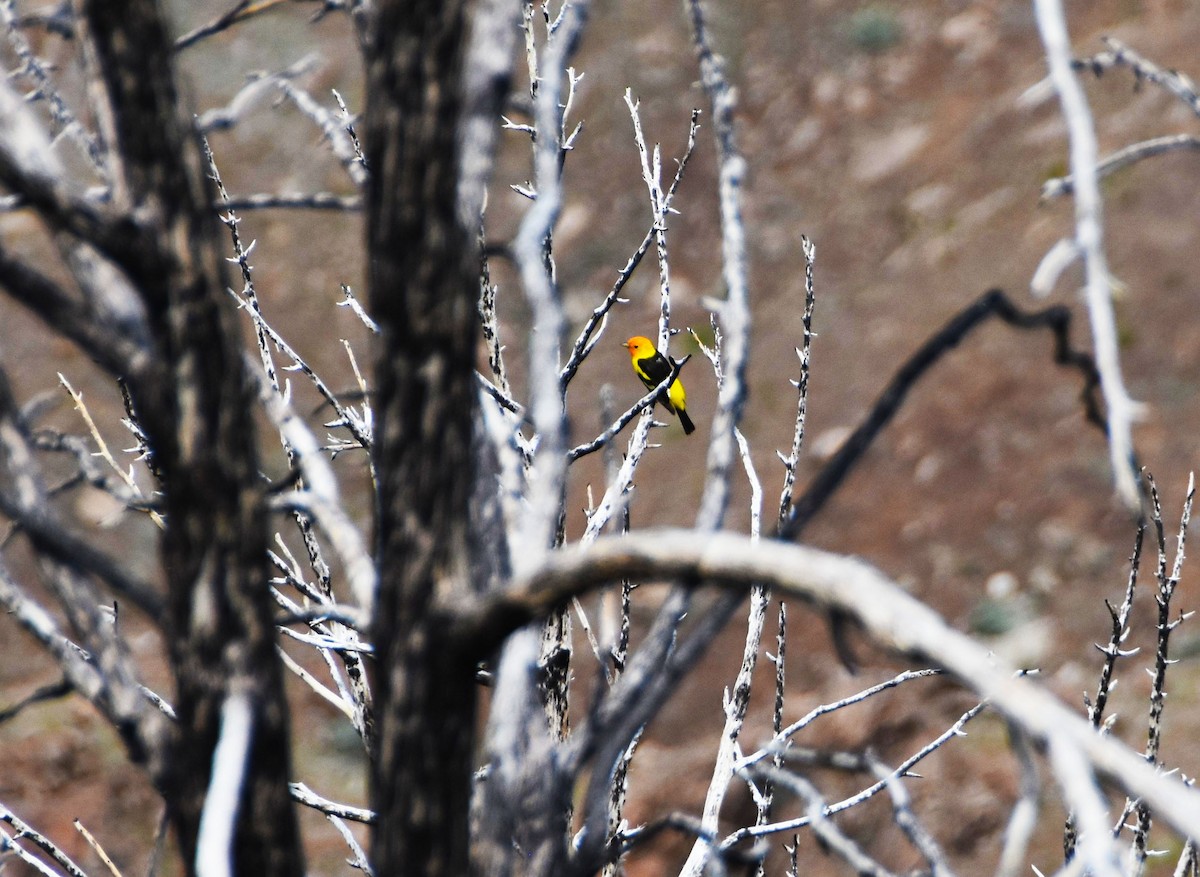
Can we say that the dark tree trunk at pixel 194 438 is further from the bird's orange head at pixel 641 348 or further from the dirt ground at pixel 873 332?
the dirt ground at pixel 873 332

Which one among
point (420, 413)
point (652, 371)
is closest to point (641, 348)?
point (652, 371)

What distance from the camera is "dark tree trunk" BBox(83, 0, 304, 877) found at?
1906 millimetres

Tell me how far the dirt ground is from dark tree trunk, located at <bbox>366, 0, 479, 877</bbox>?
343 inches

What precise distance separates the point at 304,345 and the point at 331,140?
16840 millimetres

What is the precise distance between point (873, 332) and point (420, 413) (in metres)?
15.1

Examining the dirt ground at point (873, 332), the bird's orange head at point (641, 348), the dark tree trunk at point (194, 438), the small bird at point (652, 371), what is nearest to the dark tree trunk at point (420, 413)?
the dark tree trunk at point (194, 438)

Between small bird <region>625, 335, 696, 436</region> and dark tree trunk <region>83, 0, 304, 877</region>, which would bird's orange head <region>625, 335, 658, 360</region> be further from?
dark tree trunk <region>83, 0, 304, 877</region>

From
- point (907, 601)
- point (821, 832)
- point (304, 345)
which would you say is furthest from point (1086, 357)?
point (304, 345)

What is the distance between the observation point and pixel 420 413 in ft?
6.32

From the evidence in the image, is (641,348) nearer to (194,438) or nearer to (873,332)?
(194,438)

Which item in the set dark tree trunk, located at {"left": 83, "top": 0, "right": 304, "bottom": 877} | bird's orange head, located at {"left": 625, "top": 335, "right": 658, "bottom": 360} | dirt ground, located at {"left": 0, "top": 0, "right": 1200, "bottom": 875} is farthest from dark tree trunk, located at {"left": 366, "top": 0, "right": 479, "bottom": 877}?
dirt ground, located at {"left": 0, "top": 0, "right": 1200, "bottom": 875}

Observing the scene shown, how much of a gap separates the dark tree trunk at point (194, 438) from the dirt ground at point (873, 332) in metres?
8.88

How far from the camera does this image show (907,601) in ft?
5.26

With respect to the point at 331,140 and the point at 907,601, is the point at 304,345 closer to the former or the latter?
the point at 331,140
